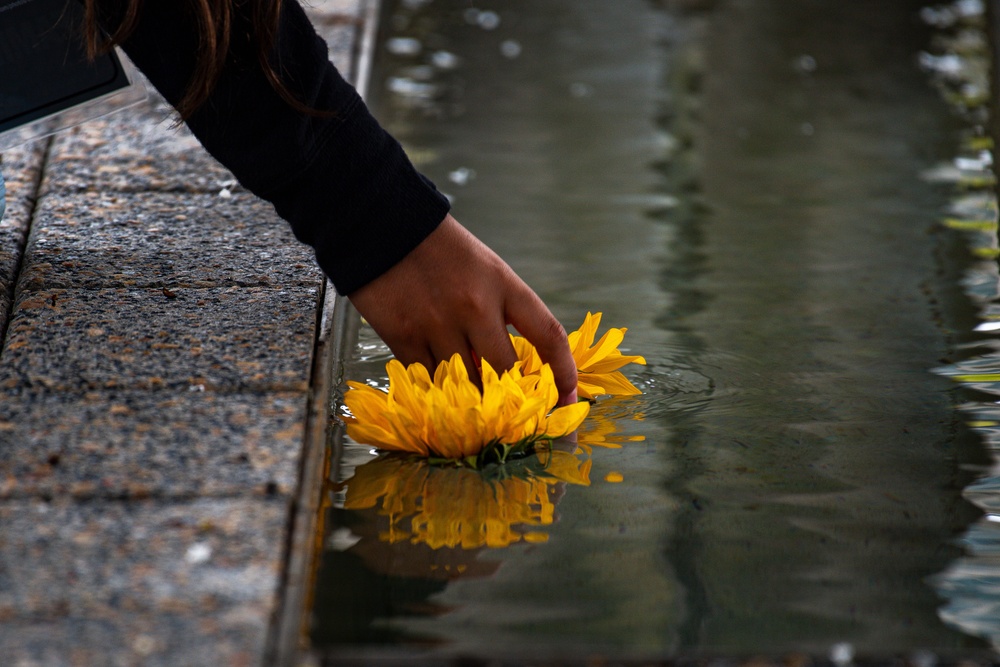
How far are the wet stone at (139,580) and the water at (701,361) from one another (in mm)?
129

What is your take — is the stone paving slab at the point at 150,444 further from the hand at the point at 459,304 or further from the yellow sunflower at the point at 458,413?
the hand at the point at 459,304

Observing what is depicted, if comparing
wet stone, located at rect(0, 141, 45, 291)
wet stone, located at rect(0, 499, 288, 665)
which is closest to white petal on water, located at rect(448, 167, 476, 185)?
wet stone, located at rect(0, 141, 45, 291)

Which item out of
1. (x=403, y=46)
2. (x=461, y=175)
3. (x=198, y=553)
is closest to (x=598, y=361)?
(x=198, y=553)

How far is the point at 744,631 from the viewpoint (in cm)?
143

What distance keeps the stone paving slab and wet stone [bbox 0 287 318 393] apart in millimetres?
50

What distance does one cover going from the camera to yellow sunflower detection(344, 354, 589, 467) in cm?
171

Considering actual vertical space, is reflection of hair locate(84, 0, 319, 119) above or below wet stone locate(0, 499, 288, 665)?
above

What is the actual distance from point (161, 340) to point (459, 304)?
0.49 m

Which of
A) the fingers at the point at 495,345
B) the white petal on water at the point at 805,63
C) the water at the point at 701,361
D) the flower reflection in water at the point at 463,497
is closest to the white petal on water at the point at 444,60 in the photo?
the water at the point at 701,361

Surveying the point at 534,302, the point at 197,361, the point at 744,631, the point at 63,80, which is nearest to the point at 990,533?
the point at 744,631

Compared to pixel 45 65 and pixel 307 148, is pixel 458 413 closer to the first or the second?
pixel 307 148

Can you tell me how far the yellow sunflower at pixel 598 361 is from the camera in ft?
6.48

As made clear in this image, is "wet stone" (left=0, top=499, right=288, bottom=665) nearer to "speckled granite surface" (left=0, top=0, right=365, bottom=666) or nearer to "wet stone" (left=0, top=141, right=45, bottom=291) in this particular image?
"speckled granite surface" (left=0, top=0, right=365, bottom=666)

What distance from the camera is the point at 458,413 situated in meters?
1.71
